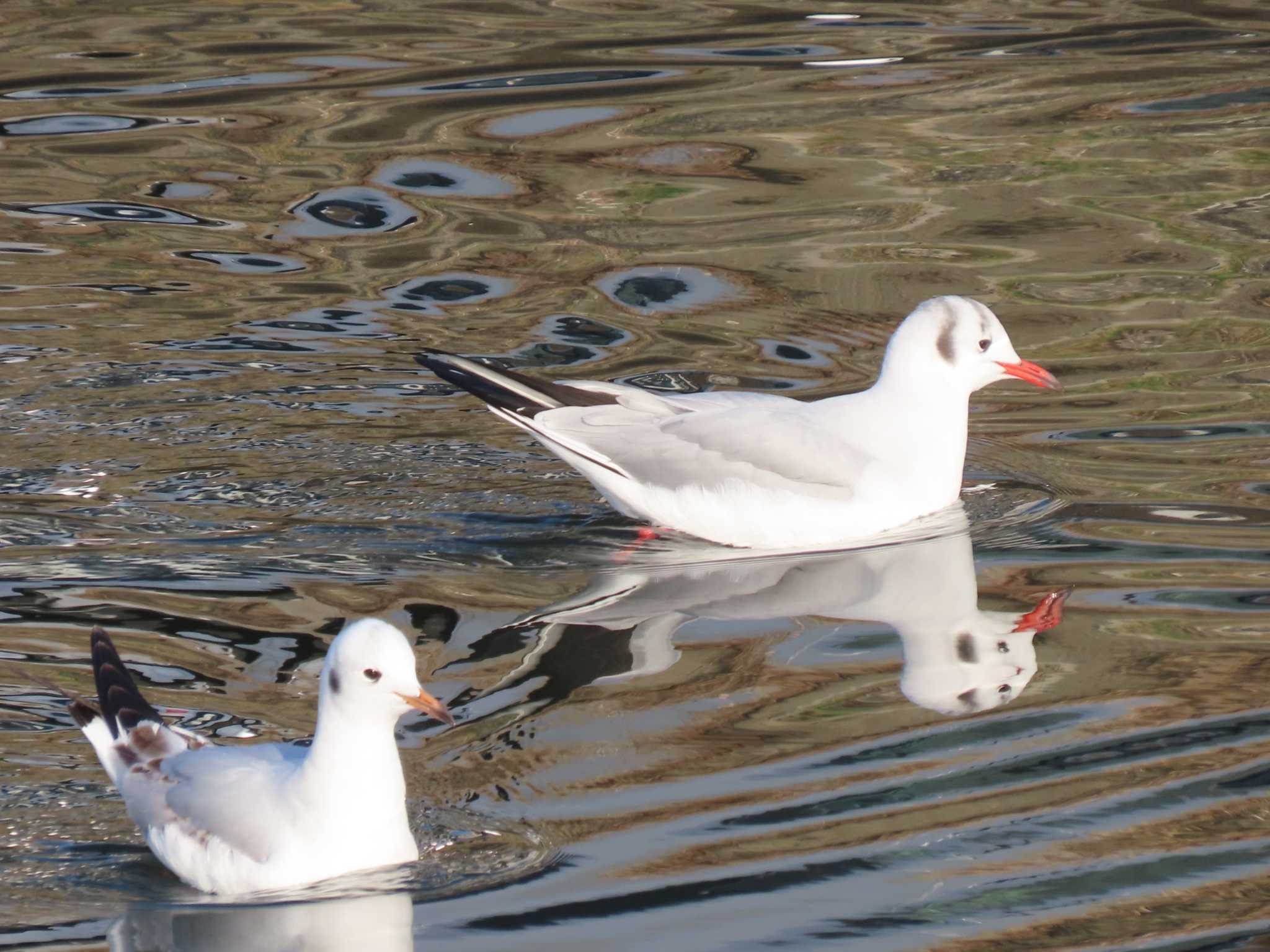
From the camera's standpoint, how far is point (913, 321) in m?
8.45

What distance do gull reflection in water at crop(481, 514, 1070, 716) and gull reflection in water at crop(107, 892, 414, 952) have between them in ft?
4.37

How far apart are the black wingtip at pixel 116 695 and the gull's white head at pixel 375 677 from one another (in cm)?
66

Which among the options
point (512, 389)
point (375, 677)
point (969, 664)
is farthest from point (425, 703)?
point (512, 389)

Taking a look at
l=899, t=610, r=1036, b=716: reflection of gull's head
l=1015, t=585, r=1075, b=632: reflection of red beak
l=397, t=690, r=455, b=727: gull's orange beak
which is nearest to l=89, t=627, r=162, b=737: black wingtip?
l=397, t=690, r=455, b=727: gull's orange beak

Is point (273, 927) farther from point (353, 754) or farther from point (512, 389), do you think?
point (512, 389)

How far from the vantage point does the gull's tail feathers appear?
8.30 metres

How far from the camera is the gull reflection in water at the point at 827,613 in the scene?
6641mm

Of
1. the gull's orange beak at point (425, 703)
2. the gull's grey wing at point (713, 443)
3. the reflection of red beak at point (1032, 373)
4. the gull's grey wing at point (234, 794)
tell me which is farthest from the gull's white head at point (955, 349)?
the gull's grey wing at point (234, 794)

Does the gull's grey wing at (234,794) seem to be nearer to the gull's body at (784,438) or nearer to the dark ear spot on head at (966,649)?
the dark ear spot on head at (966,649)

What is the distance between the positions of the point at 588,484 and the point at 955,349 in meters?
1.63

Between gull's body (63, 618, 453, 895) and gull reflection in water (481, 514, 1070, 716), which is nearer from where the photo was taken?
gull's body (63, 618, 453, 895)

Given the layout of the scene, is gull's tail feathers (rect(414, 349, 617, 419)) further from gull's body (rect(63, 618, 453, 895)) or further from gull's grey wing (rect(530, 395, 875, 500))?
gull's body (rect(63, 618, 453, 895))

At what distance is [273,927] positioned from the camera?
510 centimetres

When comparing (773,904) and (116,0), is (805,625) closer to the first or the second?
(773,904)
